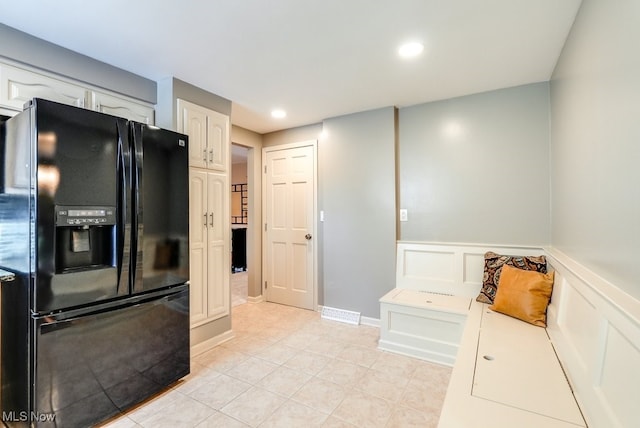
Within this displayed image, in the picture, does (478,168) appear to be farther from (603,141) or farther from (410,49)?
(603,141)

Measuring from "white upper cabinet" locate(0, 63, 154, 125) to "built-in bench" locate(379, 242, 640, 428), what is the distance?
275cm

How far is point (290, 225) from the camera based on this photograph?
405 cm

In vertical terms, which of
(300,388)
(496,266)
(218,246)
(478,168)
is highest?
(478,168)

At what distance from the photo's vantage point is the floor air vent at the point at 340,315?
3443mm

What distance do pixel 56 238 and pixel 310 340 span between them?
2212 mm

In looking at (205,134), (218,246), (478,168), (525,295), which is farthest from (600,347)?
(205,134)

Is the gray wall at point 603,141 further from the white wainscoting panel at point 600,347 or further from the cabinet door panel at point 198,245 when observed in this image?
the cabinet door panel at point 198,245

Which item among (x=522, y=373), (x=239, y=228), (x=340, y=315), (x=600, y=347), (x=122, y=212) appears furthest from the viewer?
(x=239, y=228)

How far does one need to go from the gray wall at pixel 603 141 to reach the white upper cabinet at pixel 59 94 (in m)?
2.99

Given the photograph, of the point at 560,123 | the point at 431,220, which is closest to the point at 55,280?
the point at 431,220

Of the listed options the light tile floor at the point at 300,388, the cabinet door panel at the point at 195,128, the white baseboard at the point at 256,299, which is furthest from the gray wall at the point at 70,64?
the white baseboard at the point at 256,299

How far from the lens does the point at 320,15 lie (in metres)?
1.73

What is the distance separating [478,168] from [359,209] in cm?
128

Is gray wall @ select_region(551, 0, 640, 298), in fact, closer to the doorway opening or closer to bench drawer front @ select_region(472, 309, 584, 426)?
bench drawer front @ select_region(472, 309, 584, 426)
